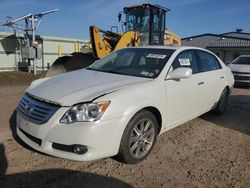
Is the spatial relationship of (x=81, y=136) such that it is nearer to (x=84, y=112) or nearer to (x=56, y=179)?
(x=84, y=112)

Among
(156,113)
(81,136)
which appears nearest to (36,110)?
(81,136)

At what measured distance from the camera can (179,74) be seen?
3977 mm

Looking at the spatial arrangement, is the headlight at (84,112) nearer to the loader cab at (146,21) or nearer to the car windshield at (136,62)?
the car windshield at (136,62)

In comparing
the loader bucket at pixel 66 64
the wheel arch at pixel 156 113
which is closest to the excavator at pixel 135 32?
the loader bucket at pixel 66 64

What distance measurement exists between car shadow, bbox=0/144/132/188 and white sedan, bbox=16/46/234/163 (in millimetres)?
254

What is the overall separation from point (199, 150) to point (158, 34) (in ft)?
28.3

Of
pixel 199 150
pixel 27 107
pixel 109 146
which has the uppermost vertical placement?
pixel 27 107

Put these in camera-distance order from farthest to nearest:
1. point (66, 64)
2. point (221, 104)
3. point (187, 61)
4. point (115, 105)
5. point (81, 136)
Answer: point (66, 64), point (221, 104), point (187, 61), point (115, 105), point (81, 136)

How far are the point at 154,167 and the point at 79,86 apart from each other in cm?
148

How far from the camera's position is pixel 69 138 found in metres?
3.03

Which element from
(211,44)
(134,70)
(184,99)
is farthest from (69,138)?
(211,44)

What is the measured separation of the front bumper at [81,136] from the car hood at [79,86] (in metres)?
0.23

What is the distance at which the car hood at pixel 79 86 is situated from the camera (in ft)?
10.5

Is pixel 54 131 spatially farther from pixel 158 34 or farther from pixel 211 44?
pixel 211 44
